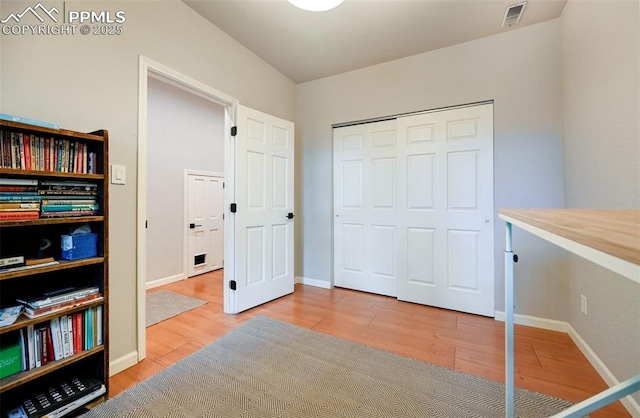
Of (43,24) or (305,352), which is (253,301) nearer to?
(305,352)

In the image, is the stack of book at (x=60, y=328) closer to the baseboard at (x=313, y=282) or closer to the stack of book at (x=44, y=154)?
the stack of book at (x=44, y=154)

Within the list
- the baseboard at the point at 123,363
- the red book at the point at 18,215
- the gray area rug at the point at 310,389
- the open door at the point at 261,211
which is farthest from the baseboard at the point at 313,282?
the red book at the point at 18,215

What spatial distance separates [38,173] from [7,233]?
0.39 meters

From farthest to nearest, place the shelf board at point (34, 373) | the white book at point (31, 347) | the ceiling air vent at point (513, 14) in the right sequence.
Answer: the ceiling air vent at point (513, 14) < the white book at point (31, 347) < the shelf board at point (34, 373)

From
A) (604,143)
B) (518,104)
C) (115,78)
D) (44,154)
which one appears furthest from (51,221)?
(518,104)

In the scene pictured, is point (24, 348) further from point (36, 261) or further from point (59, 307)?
point (36, 261)

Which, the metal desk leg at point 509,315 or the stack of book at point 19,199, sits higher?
the stack of book at point 19,199

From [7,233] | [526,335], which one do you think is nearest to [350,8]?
[7,233]

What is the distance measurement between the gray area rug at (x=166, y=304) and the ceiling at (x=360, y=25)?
2798mm

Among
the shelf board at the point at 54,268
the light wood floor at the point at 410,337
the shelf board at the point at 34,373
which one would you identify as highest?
the shelf board at the point at 54,268

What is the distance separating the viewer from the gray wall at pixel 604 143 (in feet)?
4.29

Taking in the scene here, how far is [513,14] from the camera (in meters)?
2.13

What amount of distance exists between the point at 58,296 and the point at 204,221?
2.91 m

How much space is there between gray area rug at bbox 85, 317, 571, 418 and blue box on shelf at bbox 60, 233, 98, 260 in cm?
82
